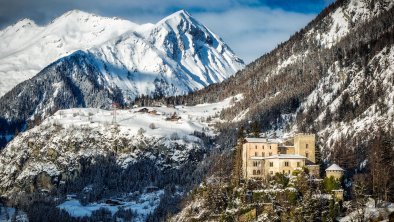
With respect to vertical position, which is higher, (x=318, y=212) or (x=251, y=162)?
(x=251, y=162)

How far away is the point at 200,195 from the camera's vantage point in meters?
192

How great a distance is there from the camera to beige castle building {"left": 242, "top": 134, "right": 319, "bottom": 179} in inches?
6639

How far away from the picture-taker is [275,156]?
171750mm

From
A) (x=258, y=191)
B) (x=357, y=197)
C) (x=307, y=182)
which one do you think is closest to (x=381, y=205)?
(x=357, y=197)

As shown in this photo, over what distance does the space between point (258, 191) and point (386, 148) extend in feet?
118

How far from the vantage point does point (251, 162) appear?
178 meters

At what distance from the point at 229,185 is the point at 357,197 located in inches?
1597

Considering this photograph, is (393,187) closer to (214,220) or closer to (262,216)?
(262,216)

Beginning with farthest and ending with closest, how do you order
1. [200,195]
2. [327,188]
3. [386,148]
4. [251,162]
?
1. [200,195]
2. [251,162]
3. [386,148]
4. [327,188]

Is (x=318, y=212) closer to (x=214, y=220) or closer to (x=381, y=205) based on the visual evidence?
(x=381, y=205)

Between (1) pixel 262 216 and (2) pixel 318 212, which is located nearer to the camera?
(2) pixel 318 212

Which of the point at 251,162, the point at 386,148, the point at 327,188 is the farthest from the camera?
the point at 251,162

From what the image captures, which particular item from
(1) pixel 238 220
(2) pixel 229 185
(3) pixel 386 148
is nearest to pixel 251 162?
(2) pixel 229 185

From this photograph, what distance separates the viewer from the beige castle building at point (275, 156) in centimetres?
16862
